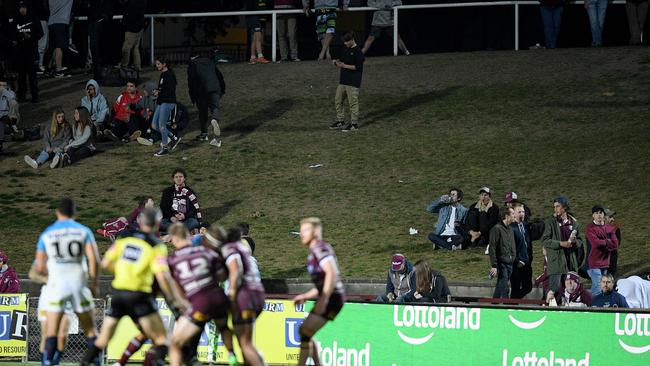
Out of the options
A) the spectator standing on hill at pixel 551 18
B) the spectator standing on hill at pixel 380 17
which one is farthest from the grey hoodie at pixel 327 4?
the spectator standing on hill at pixel 551 18

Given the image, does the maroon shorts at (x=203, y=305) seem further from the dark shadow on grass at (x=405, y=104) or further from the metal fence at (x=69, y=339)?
the dark shadow on grass at (x=405, y=104)

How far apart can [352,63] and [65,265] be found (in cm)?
1484

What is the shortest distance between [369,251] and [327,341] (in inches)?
222

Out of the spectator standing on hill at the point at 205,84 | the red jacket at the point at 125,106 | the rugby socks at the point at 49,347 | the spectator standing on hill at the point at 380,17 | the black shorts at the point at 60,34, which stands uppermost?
the spectator standing on hill at the point at 380,17

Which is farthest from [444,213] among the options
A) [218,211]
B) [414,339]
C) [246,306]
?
[246,306]

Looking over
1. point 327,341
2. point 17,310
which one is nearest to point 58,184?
point 17,310

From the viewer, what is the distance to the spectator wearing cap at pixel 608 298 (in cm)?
1980

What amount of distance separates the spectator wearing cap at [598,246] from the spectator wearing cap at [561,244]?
0.24 m

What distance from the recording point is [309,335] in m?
15.9

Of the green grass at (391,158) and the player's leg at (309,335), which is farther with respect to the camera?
the green grass at (391,158)

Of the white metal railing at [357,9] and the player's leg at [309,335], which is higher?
the white metal railing at [357,9]

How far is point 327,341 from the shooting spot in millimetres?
19484

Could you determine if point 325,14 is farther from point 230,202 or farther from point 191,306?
point 191,306

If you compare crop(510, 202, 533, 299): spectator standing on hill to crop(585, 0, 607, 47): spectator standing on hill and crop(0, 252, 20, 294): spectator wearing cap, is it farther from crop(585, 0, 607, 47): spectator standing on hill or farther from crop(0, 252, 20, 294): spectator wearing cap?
crop(585, 0, 607, 47): spectator standing on hill
